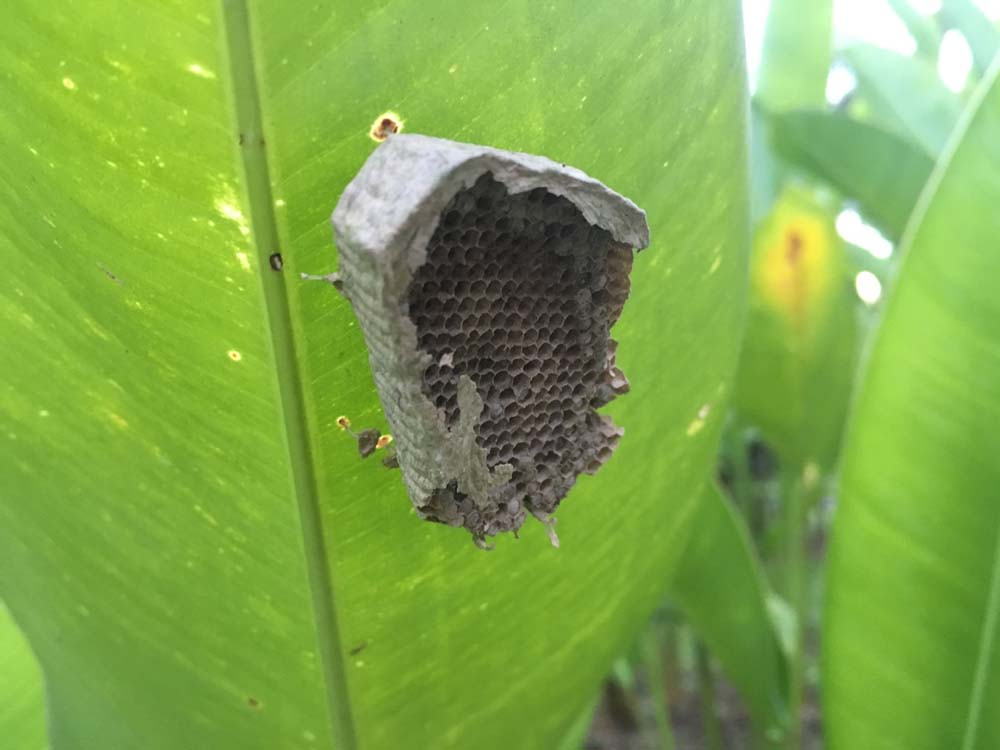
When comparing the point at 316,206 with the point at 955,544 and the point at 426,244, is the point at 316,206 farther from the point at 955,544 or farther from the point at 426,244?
the point at 955,544

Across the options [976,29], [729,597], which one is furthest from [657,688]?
[976,29]

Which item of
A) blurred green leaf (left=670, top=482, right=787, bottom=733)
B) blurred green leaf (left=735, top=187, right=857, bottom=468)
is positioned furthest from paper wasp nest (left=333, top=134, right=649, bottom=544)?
blurred green leaf (left=735, top=187, right=857, bottom=468)

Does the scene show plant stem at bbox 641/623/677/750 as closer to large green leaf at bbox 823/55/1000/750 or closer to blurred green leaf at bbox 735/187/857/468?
blurred green leaf at bbox 735/187/857/468

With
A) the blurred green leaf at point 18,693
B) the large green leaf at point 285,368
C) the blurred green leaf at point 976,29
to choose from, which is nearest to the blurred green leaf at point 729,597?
the large green leaf at point 285,368

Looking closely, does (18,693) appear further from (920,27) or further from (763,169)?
(920,27)

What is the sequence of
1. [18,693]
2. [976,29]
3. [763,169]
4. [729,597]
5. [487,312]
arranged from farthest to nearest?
[763,169], [976,29], [729,597], [18,693], [487,312]

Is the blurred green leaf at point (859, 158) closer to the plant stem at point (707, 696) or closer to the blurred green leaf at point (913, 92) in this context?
the blurred green leaf at point (913, 92)
